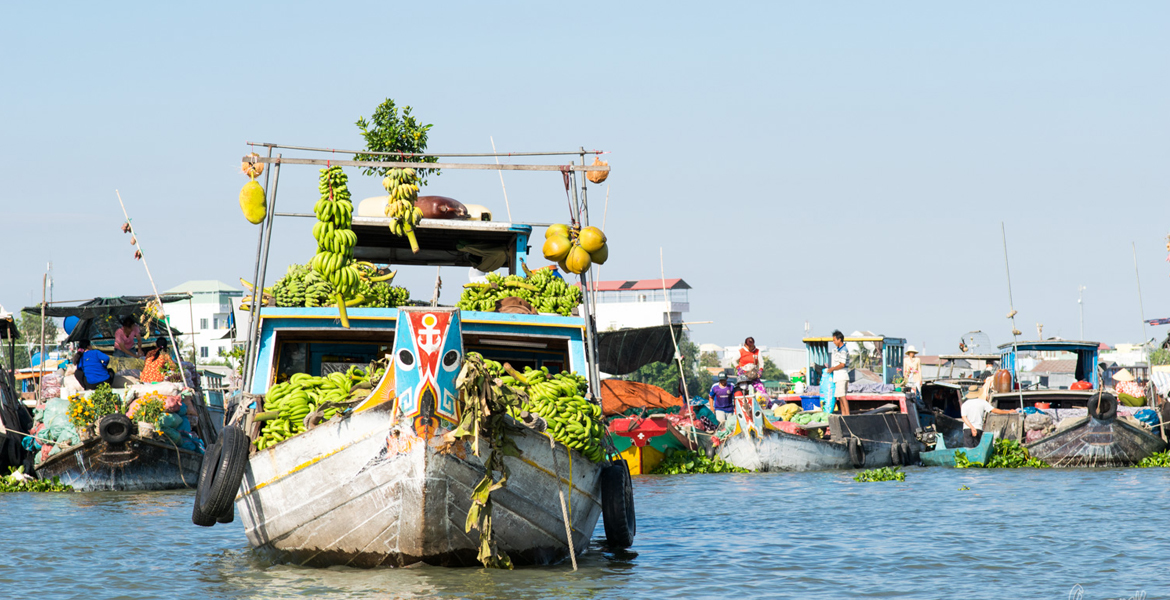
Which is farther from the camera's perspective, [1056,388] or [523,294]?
[1056,388]

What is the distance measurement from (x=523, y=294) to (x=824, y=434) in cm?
1346

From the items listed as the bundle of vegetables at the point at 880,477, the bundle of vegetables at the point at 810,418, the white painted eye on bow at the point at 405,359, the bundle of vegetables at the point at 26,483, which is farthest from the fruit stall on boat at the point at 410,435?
the bundle of vegetables at the point at 810,418

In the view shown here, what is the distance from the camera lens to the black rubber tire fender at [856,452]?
2255cm

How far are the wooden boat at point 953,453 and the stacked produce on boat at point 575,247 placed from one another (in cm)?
1426

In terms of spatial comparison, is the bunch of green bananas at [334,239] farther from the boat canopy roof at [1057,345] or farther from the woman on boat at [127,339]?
the boat canopy roof at [1057,345]

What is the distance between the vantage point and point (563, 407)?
8898 mm

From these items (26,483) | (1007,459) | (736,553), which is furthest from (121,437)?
(1007,459)

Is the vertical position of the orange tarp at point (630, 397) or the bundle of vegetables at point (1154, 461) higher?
the orange tarp at point (630, 397)

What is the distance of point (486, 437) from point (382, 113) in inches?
286

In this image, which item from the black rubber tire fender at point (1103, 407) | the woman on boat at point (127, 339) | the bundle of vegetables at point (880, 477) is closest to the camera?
the bundle of vegetables at point (880, 477)

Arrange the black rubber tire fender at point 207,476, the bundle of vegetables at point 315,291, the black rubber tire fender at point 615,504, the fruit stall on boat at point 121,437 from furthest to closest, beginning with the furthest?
the fruit stall on boat at point 121,437, the bundle of vegetables at point 315,291, the black rubber tire fender at point 615,504, the black rubber tire fender at point 207,476

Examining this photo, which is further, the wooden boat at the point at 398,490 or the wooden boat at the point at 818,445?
the wooden boat at the point at 818,445

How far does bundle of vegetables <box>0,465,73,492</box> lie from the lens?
57.5 ft

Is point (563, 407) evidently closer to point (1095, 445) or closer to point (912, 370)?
point (1095, 445)
